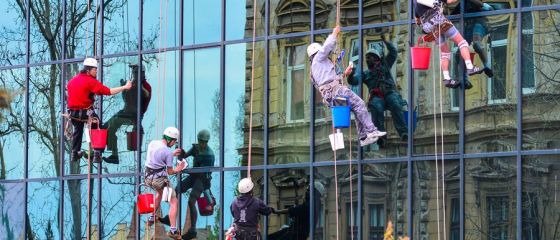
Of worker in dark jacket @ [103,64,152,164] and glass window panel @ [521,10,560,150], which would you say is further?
worker in dark jacket @ [103,64,152,164]

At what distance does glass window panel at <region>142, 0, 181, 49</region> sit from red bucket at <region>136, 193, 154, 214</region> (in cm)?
274

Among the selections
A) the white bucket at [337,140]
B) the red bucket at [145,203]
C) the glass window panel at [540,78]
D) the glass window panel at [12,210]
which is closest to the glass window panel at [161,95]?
the red bucket at [145,203]

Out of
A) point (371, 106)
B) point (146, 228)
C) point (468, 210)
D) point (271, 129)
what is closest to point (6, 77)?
point (146, 228)

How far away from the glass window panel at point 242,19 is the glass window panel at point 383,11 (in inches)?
76.7

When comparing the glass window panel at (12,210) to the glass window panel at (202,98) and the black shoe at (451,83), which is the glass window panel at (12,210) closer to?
the glass window panel at (202,98)

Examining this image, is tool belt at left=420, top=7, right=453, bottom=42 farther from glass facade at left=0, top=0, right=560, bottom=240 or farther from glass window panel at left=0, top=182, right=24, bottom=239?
glass window panel at left=0, top=182, right=24, bottom=239

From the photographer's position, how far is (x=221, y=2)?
24281mm

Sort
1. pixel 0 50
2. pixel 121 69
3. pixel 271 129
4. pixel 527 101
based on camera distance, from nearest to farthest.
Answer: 1. pixel 527 101
2. pixel 271 129
3. pixel 121 69
4. pixel 0 50

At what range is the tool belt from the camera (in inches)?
818

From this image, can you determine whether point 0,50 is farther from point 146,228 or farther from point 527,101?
point 527,101

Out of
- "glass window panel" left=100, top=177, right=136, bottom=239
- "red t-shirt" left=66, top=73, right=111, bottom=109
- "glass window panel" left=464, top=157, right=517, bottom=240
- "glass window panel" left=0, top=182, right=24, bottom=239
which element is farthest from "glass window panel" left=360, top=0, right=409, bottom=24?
"glass window panel" left=0, top=182, right=24, bottom=239

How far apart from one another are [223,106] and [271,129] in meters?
1.04

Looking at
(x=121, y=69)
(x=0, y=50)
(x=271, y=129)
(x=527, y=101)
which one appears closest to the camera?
(x=527, y=101)

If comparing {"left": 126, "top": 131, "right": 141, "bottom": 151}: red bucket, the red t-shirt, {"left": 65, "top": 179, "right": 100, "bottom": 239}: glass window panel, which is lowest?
{"left": 65, "top": 179, "right": 100, "bottom": 239}: glass window panel
